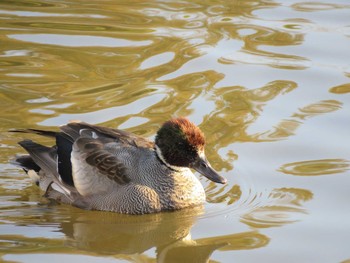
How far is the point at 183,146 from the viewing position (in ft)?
34.6

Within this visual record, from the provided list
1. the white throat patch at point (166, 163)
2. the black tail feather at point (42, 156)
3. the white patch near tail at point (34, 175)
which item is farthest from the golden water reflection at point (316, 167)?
the white patch near tail at point (34, 175)

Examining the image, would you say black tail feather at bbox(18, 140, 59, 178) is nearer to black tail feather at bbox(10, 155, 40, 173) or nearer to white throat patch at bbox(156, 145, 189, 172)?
black tail feather at bbox(10, 155, 40, 173)

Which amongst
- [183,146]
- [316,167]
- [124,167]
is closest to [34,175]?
[124,167]

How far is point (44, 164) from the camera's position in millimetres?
11000

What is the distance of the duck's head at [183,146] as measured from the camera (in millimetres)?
10414

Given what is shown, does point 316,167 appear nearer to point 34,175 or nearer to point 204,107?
point 204,107

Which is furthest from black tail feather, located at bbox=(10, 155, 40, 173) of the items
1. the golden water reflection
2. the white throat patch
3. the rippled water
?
the golden water reflection

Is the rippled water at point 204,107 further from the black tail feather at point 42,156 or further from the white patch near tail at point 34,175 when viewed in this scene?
the black tail feather at point 42,156

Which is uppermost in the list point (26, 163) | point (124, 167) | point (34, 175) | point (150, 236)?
point (124, 167)

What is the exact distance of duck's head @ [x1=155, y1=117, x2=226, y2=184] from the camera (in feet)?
34.2

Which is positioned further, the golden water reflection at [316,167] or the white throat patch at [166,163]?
the golden water reflection at [316,167]

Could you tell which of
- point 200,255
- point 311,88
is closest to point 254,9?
point 311,88

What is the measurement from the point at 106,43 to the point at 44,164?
4510 millimetres

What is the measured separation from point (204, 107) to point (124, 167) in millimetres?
2406
